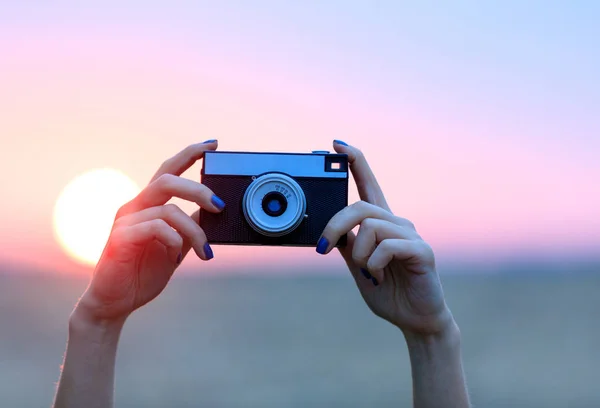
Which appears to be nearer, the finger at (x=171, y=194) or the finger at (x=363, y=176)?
the finger at (x=171, y=194)

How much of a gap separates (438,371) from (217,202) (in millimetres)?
1144

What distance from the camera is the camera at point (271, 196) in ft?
11.2

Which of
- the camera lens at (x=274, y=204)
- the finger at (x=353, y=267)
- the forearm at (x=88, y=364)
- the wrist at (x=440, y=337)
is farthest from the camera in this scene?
the finger at (x=353, y=267)

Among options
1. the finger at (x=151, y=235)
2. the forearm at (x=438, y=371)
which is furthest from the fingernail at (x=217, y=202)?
the forearm at (x=438, y=371)

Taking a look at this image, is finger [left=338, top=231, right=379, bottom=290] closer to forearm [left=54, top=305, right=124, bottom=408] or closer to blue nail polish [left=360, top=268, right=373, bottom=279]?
blue nail polish [left=360, top=268, right=373, bottom=279]

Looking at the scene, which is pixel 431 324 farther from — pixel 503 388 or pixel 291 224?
pixel 503 388

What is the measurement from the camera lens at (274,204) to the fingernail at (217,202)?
0.19 metres

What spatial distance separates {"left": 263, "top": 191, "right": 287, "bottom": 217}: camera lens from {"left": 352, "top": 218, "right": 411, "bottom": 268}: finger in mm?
437

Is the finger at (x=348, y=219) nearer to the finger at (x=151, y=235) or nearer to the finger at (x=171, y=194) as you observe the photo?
the finger at (x=171, y=194)

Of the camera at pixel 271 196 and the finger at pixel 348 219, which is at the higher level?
the camera at pixel 271 196

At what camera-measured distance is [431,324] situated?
3.29 metres

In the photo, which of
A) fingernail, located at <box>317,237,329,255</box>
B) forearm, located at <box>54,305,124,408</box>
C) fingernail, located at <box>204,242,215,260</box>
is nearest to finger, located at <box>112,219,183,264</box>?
fingernail, located at <box>204,242,215,260</box>

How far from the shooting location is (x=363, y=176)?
3.49m

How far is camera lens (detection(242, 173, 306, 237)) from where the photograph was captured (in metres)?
3.39
